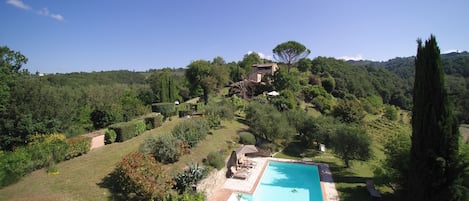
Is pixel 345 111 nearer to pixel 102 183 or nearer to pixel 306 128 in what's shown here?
pixel 306 128

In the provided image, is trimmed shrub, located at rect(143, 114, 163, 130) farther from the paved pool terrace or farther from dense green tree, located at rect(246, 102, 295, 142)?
dense green tree, located at rect(246, 102, 295, 142)

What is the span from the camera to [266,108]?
24.9 m

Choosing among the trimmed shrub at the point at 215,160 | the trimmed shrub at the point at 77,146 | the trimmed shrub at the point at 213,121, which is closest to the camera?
the trimmed shrub at the point at 77,146

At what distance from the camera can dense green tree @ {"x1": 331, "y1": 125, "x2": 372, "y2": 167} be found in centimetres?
1608

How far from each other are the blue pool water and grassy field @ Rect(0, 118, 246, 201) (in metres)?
4.47

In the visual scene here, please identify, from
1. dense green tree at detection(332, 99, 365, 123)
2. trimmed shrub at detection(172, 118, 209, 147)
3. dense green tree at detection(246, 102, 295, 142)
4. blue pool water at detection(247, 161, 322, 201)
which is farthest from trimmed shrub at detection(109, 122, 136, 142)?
dense green tree at detection(332, 99, 365, 123)

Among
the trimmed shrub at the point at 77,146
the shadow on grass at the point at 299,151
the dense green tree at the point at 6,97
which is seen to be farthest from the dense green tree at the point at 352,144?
the dense green tree at the point at 6,97

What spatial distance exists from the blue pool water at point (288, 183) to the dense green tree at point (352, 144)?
2485mm

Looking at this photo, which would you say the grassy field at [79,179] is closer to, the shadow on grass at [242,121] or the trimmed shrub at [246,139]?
the trimmed shrub at [246,139]

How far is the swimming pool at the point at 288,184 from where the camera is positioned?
41.0 ft

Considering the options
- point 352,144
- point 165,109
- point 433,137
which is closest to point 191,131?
point 165,109

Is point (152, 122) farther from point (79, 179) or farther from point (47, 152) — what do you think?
point (79, 179)

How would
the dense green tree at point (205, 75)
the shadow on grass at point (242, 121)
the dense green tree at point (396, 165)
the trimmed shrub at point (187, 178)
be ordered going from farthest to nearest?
1. the dense green tree at point (205, 75)
2. the shadow on grass at point (242, 121)
3. the dense green tree at point (396, 165)
4. the trimmed shrub at point (187, 178)

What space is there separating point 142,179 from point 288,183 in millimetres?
9607
